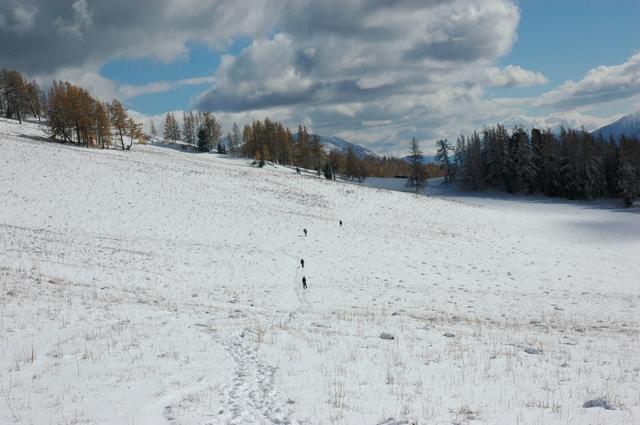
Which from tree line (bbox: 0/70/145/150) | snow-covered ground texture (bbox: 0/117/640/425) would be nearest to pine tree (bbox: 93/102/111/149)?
tree line (bbox: 0/70/145/150)

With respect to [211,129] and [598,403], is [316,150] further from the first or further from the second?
[598,403]

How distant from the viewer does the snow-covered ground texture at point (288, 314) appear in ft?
24.1

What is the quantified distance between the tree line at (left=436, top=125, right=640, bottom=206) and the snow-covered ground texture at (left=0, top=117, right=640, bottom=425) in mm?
33176

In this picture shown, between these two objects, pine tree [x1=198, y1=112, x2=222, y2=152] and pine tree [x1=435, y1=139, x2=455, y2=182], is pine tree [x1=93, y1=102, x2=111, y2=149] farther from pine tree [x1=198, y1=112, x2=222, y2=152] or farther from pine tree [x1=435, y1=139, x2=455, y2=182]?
pine tree [x1=435, y1=139, x2=455, y2=182]

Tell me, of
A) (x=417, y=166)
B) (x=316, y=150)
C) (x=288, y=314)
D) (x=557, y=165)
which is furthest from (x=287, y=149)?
(x=288, y=314)

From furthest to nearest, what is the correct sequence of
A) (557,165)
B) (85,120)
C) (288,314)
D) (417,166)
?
(417,166) < (557,165) < (85,120) < (288,314)

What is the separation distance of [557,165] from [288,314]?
80.6m

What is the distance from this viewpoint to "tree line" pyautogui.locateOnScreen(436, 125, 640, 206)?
73812 mm

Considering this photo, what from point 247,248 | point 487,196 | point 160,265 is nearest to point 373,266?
point 247,248

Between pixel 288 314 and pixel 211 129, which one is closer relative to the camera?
pixel 288 314

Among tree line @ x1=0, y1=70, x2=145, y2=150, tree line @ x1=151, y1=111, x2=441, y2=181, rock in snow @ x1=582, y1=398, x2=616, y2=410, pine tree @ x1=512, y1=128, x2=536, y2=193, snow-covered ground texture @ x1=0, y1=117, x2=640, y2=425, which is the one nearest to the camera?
rock in snow @ x1=582, y1=398, x2=616, y2=410

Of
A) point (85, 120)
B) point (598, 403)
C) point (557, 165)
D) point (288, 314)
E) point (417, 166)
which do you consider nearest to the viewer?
point (598, 403)

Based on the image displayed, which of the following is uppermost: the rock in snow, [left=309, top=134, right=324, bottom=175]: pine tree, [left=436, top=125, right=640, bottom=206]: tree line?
[left=309, top=134, right=324, bottom=175]: pine tree

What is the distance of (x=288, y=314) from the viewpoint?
1633cm
